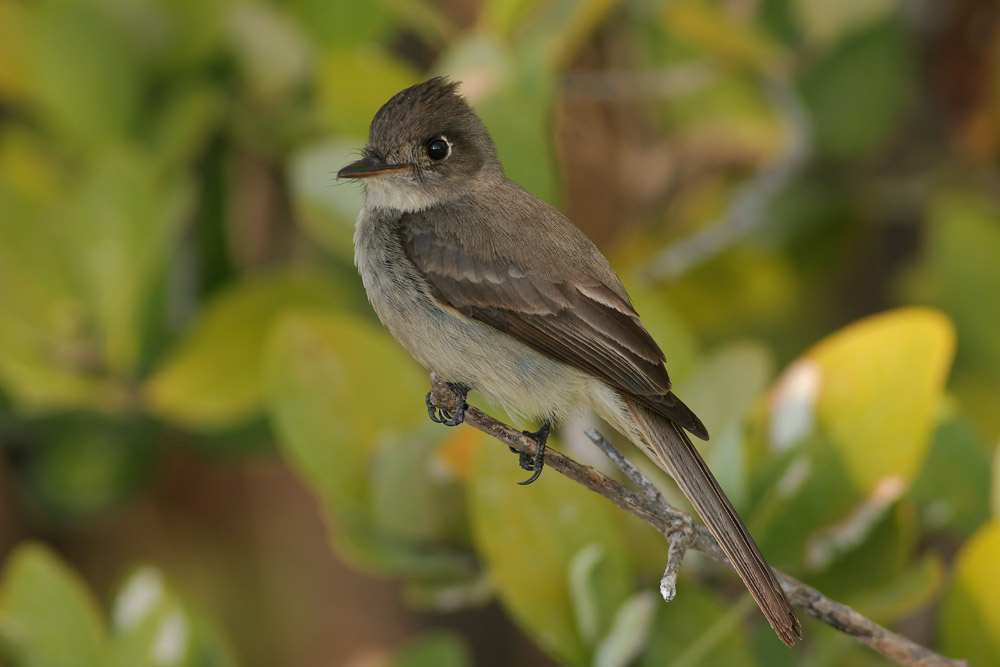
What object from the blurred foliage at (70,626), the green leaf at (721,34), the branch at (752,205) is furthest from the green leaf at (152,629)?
the green leaf at (721,34)

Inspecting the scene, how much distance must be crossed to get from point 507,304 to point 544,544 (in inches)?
14.8

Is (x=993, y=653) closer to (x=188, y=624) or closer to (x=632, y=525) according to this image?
(x=632, y=525)

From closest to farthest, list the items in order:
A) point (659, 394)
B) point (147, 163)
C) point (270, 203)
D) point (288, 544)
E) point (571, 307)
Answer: point (659, 394)
point (571, 307)
point (147, 163)
point (270, 203)
point (288, 544)

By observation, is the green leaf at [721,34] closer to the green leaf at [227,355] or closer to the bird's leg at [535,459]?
the green leaf at [227,355]

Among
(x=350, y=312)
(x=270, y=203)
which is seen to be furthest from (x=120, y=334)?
(x=270, y=203)

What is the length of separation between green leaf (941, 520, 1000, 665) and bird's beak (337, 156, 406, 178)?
3.56 feet

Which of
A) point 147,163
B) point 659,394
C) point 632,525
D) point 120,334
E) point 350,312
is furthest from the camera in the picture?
point 350,312

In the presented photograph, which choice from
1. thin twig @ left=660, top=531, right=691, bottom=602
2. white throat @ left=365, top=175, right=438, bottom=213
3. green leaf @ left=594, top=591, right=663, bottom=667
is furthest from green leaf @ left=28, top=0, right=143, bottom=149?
thin twig @ left=660, top=531, right=691, bottom=602

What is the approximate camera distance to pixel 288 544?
11.8 ft

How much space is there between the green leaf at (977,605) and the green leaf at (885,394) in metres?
0.15

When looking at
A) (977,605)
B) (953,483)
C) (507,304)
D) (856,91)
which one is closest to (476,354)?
(507,304)

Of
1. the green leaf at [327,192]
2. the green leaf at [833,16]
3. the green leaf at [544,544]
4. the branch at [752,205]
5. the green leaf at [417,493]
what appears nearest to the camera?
the green leaf at [544,544]

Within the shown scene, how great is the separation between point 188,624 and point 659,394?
102 centimetres

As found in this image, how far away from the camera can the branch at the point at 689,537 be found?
130 cm
